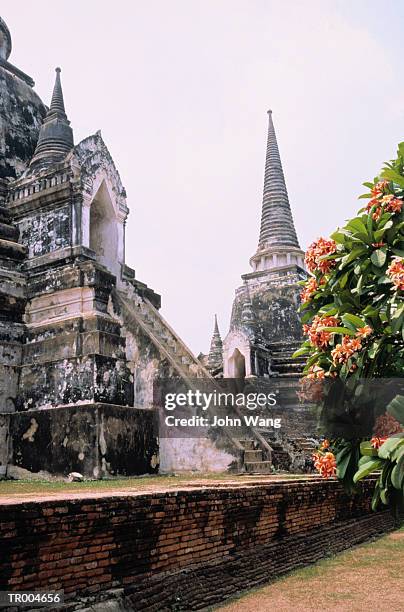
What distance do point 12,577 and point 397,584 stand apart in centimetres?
349

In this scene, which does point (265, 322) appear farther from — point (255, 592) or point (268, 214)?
point (255, 592)

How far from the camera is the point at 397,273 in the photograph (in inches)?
110

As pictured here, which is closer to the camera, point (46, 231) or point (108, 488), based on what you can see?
point (108, 488)

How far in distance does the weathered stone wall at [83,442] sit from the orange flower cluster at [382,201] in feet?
21.6

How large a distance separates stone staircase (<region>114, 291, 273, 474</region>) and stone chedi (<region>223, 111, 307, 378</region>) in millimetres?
7122

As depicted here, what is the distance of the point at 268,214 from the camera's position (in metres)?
26.8

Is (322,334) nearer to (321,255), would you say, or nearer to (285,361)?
(321,255)

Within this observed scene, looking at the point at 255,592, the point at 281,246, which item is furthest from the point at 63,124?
the point at 281,246

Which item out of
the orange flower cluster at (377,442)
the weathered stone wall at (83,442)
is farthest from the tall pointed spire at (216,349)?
the orange flower cluster at (377,442)

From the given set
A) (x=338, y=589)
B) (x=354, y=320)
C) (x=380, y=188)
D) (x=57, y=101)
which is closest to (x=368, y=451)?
(x=354, y=320)

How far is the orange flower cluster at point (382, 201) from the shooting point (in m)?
3.03

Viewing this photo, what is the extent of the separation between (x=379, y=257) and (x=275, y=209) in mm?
24298

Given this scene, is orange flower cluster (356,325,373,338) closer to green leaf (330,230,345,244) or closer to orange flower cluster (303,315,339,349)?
orange flower cluster (303,315,339,349)

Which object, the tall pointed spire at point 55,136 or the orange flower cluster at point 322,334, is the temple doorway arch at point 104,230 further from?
the orange flower cluster at point 322,334
